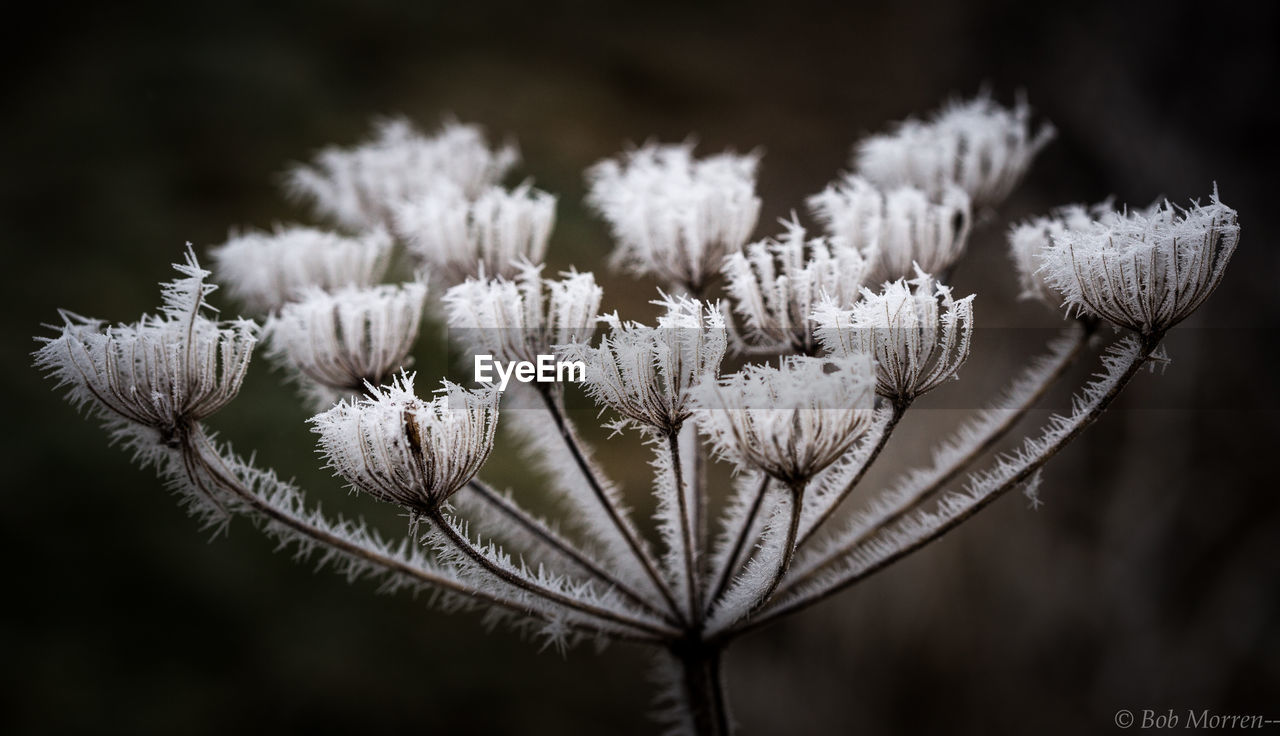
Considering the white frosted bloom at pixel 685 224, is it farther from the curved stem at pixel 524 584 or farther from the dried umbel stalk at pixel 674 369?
the curved stem at pixel 524 584

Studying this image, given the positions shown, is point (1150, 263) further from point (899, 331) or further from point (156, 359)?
point (156, 359)

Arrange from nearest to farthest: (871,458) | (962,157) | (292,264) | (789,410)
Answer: (789,410) → (871,458) → (292,264) → (962,157)

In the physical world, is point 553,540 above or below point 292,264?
below

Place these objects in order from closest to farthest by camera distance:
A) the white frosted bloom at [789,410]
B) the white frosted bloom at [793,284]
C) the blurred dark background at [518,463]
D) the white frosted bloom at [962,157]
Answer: the white frosted bloom at [789,410] → the white frosted bloom at [793,284] → the white frosted bloom at [962,157] → the blurred dark background at [518,463]

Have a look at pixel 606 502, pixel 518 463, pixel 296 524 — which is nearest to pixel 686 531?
pixel 606 502

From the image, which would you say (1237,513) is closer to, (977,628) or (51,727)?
(977,628)

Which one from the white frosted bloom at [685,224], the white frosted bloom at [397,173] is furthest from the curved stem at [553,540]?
the white frosted bloom at [397,173]

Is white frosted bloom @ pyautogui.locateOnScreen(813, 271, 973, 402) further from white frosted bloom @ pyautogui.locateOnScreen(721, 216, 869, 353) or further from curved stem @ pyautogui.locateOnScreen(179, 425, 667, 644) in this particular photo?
curved stem @ pyautogui.locateOnScreen(179, 425, 667, 644)
